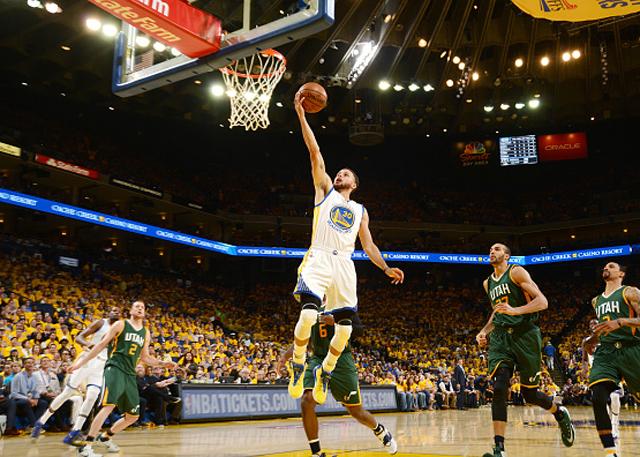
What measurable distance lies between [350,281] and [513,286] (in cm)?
184

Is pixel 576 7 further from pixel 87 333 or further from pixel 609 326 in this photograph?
pixel 87 333

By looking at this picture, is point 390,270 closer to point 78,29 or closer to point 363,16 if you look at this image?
point 363,16

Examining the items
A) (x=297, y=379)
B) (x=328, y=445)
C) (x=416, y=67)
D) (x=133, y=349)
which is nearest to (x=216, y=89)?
(x=416, y=67)

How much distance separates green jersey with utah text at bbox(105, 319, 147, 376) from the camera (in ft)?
23.3

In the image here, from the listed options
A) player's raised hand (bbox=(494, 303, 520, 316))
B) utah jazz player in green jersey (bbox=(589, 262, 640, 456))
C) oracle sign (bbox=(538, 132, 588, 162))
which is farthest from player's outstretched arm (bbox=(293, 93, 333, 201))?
oracle sign (bbox=(538, 132, 588, 162))

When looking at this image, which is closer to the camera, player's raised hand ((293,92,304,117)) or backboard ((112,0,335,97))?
player's raised hand ((293,92,304,117))

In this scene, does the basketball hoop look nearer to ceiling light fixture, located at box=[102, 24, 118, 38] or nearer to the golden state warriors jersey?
the golden state warriors jersey

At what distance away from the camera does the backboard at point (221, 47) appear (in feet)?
23.6

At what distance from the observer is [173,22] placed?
7.50 meters

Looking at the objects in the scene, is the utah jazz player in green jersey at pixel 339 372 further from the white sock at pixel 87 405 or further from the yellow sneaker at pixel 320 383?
the white sock at pixel 87 405

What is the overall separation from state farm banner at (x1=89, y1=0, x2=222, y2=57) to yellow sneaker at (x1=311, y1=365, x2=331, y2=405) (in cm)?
481

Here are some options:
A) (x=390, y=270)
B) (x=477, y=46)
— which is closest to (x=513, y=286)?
(x=390, y=270)

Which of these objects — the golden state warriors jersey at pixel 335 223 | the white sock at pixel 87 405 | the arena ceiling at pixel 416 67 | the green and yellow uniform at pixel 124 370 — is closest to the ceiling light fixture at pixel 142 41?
the green and yellow uniform at pixel 124 370

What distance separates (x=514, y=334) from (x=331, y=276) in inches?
82.0
